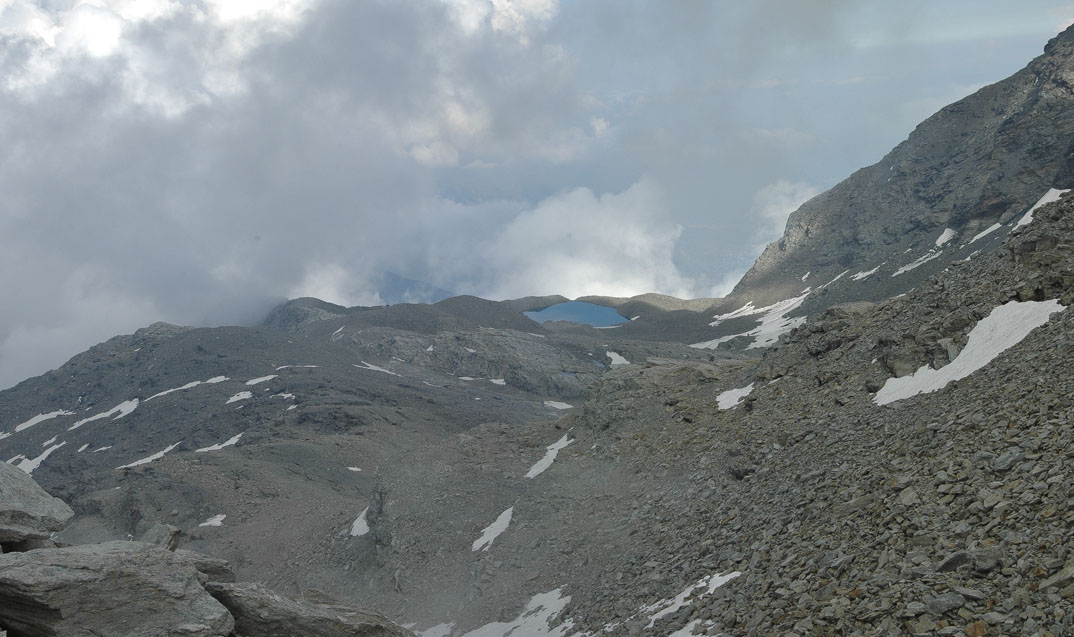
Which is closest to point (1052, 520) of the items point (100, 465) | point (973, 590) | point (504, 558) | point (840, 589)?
point (973, 590)

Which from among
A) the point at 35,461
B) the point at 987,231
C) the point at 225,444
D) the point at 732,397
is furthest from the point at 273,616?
the point at 987,231

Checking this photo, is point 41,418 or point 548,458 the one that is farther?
point 41,418

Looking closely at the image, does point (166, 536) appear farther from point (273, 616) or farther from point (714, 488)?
point (714, 488)

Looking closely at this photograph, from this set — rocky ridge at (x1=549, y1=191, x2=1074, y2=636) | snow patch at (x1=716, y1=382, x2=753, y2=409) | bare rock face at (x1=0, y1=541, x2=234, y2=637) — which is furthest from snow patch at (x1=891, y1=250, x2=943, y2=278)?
bare rock face at (x1=0, y1=541, x2=234, y2=637)

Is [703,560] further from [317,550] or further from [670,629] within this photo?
[317,550]

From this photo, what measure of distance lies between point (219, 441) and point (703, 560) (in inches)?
3127

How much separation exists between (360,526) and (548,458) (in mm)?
11537

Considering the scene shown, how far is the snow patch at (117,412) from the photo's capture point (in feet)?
380

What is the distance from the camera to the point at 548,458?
41469mm

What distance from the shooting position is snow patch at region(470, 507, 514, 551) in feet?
116

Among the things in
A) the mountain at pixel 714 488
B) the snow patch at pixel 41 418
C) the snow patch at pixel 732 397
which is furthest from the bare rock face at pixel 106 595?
the snow patch at pixel 41 418

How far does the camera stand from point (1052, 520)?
43.4ft

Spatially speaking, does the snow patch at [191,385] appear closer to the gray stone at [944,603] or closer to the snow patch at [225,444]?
the snow patch at [225,444]

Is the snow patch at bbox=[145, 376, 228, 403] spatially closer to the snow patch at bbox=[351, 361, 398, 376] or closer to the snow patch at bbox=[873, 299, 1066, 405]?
the snow patch at bbox=[351, 361, 398, 376]
